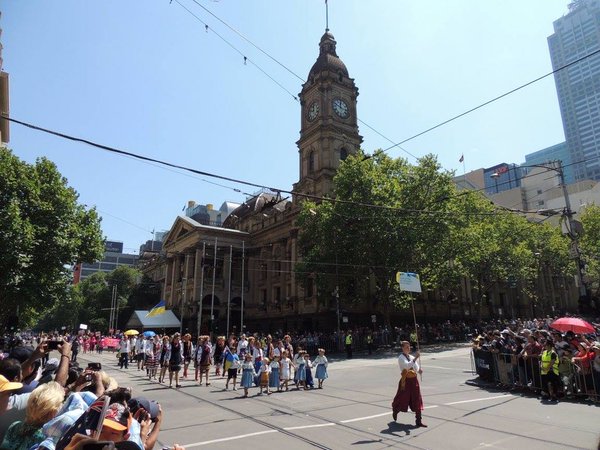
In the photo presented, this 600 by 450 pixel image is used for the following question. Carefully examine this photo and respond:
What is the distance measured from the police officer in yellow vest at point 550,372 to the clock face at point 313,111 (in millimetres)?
40511

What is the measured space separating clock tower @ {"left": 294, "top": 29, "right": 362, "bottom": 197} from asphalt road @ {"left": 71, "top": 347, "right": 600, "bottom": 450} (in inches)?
1287

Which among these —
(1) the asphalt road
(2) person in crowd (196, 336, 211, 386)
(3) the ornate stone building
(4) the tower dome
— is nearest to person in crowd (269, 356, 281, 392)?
(1) the asphalt road

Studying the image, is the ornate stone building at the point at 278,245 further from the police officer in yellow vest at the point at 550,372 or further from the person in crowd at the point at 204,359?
the police officer in yellow vest at the point at 550,372

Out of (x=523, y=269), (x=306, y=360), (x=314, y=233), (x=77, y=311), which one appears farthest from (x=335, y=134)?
(x=77, y=311)

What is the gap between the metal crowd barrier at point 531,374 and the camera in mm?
12258

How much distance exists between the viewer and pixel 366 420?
395 inches

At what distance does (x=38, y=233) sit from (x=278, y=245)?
29459 mm

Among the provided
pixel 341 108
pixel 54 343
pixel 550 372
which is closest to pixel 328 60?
pixel 341 108

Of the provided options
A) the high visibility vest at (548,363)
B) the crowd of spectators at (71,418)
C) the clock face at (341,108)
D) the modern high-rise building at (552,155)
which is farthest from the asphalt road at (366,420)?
the modern high-rise building at (552,155)

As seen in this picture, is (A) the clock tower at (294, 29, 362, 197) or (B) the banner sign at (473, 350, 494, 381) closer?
(B) the banner sign at (473, 350, 494, 381)

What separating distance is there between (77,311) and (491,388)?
3545 inches

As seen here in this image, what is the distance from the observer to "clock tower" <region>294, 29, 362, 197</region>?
47250 mm

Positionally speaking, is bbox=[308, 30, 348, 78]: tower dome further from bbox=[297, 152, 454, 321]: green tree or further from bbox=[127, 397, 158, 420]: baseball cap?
bbox=[127, 397, 158, 420]: baseball cap

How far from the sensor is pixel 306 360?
1628cm
